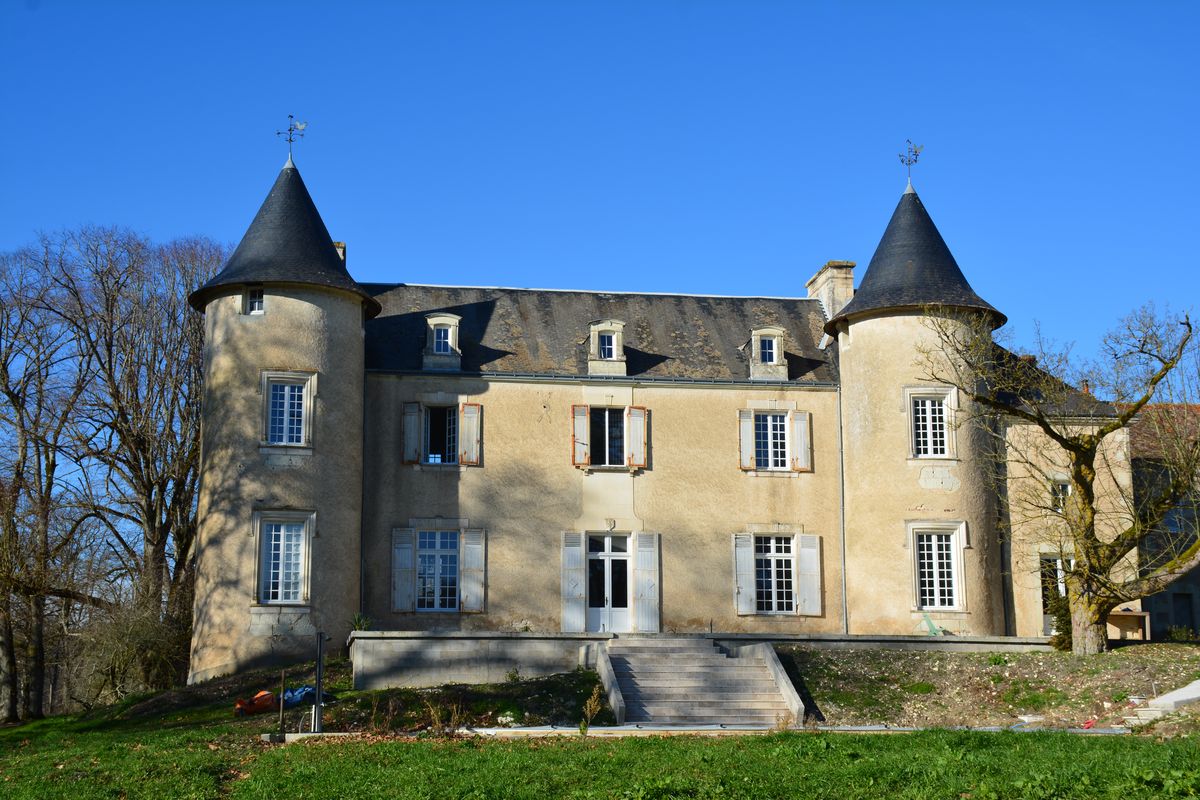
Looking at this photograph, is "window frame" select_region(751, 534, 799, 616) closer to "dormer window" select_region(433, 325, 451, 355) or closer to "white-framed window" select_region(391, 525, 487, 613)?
"white-framed window" select_region(391, 525, 487, 613)

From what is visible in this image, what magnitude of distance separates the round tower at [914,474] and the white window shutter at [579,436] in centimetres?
516

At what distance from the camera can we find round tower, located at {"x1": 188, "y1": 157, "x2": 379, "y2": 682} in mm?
23109

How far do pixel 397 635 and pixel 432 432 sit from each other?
19.3 ft

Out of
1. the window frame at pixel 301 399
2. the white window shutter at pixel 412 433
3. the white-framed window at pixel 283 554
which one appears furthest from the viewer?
the white window shutter at pixel 412 433

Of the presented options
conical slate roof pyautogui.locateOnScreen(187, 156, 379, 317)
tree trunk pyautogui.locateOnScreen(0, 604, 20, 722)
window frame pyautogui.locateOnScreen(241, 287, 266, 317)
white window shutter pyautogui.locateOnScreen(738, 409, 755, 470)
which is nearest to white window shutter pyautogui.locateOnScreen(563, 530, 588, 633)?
white window shutter pyautogui.locateOnScreen(738, 409, 755, 470)

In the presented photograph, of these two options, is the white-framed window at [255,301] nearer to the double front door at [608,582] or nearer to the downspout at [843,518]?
the double front door at [608,582]

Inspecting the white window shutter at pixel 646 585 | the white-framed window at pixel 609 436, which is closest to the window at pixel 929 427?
the white-framed window at pixel 609 436

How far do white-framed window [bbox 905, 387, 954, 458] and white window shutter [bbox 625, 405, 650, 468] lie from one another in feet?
16.6

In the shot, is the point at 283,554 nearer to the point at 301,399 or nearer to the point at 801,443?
the point at 301,399

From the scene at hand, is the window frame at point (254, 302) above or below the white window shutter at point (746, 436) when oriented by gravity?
above

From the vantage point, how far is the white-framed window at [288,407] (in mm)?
23859

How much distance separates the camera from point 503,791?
11.6m

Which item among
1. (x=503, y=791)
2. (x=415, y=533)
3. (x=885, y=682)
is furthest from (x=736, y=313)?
(x=503, y=791)

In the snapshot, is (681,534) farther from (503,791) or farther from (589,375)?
(503,791)
